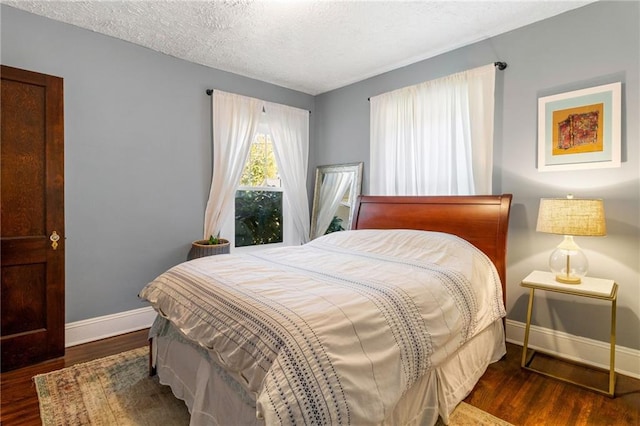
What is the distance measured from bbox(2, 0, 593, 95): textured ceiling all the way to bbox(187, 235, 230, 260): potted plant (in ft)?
6.05

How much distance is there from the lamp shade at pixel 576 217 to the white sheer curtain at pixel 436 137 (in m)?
0.69

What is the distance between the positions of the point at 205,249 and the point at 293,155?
5.36 feet

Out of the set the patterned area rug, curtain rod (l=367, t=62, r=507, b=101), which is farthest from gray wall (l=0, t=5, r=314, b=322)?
curtain rod (l=367, t=62, r=507, b=101)

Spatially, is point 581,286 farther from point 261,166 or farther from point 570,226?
point 261,166

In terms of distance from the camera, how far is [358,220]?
3.58 metres

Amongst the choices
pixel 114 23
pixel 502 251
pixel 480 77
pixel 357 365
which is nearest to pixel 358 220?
pixel 502 251


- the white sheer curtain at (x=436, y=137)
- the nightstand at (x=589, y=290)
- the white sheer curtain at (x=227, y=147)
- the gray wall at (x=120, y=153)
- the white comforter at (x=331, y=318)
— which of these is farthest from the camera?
the white sheer curtain at (x=227, y=147)

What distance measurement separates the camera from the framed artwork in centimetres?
228

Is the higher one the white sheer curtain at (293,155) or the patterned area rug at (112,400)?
the white sheer curtain at (293,155)

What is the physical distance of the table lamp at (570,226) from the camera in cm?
205

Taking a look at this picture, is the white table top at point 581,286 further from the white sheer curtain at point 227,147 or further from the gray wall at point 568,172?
the white sheer curtain at point 227,147

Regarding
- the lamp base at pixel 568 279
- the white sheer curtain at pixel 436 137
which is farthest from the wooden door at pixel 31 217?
the lamp base at pixel 568 279

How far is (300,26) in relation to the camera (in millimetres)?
2670

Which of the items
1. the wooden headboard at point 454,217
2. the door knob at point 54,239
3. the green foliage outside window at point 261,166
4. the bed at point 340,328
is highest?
the green foliage outside window at point 261,166
